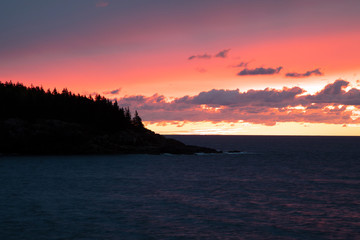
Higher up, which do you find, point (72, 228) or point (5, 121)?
point (5, 121)

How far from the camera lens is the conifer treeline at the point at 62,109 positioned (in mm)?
125938

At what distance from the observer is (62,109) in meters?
133

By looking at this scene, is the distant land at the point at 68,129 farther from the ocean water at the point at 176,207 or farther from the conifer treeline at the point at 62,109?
the ocean water at the point at 176,207

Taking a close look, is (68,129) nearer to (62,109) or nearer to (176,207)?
(62,109)

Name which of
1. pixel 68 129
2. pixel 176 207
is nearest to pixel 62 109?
pixel 68 129

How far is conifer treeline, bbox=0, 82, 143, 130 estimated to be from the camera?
12594 centimetres

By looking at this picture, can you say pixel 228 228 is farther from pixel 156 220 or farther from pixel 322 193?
pixel 322 193

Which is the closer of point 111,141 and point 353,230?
point 353,230

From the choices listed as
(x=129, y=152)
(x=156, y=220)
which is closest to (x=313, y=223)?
(x=156, y=220)

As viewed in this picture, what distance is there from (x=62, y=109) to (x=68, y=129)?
17.3m

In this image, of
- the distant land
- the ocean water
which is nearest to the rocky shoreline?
the distant land

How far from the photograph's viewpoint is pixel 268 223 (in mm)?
32406

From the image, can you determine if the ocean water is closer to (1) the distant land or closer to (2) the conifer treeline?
(1) the distant land

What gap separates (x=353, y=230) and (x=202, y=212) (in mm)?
13583
